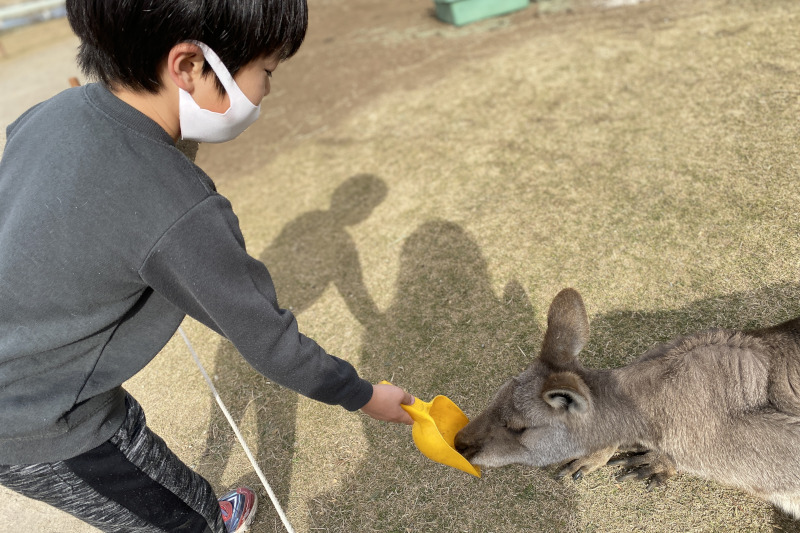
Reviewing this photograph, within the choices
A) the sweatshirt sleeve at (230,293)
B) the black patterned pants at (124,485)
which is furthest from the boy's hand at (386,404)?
the black patterned pants at (124,485)

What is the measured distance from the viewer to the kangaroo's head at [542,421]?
2492 millimetres

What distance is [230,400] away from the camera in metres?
3.48

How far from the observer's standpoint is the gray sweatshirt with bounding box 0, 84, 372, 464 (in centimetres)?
146

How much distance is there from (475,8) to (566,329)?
6.33 meters

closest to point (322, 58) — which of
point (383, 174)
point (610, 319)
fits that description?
point (383, 174)

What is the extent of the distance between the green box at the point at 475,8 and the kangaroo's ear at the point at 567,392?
646 centimetres

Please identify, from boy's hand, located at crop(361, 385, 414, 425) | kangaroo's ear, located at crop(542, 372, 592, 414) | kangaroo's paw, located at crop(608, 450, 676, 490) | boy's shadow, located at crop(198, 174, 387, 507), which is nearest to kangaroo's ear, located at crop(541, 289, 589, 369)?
kangaroo's ear, located at crop(542, 372, 592, 414)

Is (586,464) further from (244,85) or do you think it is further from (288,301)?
(288,301)

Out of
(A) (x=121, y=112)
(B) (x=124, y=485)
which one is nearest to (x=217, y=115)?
(A) (x=121, y=112)

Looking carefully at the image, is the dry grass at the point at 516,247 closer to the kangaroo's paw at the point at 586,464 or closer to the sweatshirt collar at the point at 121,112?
the kangaroo's paw at the point at 586,464

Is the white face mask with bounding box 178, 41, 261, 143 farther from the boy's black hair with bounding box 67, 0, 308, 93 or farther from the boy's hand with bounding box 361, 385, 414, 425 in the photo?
the boy's hand with bounding box 361, 385, 414, 425

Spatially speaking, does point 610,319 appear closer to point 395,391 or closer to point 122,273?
point 395,391

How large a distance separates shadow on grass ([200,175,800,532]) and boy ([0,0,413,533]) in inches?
47.6

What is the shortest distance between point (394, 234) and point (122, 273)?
296cm
